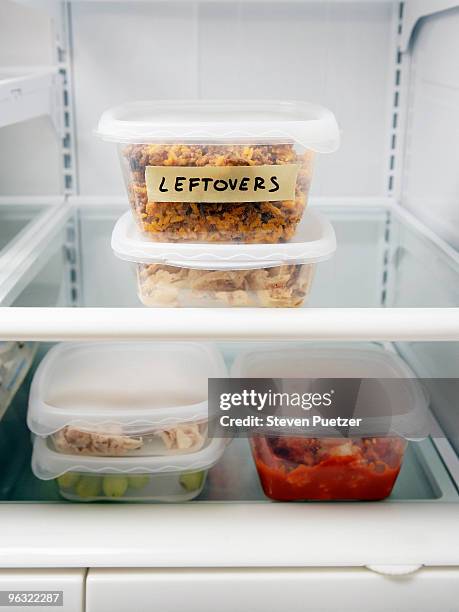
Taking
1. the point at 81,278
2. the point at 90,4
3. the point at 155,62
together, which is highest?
the point at 90,4

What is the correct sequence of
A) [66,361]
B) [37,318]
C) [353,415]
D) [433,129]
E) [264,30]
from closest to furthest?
[37,318], [353,415], [66,361], [433,129], [264,30]

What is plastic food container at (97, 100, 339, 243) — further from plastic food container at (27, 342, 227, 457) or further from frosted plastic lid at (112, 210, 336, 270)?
plastic food container at (27, 342, 227, 457)

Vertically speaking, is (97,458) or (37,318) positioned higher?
Result: (37,318)

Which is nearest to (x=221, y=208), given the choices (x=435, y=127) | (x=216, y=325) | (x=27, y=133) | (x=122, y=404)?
(x=216, y=325)

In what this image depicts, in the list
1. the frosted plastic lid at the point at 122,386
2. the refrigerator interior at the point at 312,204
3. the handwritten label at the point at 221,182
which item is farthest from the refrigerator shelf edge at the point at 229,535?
the handwritten label at the point at 221,182

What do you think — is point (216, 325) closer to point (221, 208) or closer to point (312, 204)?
point (221, 208)

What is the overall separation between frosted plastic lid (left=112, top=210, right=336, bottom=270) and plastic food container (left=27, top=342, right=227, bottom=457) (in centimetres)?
20

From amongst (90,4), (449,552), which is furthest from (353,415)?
(90,4)

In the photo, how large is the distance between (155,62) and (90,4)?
0.51 ft

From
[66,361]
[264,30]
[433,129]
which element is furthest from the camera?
[264,30]

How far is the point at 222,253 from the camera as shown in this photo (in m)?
0.86

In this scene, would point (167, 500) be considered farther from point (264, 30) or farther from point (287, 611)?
point (264, 30)

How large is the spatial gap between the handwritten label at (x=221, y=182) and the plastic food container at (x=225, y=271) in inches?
2.3

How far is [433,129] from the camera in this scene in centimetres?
127
